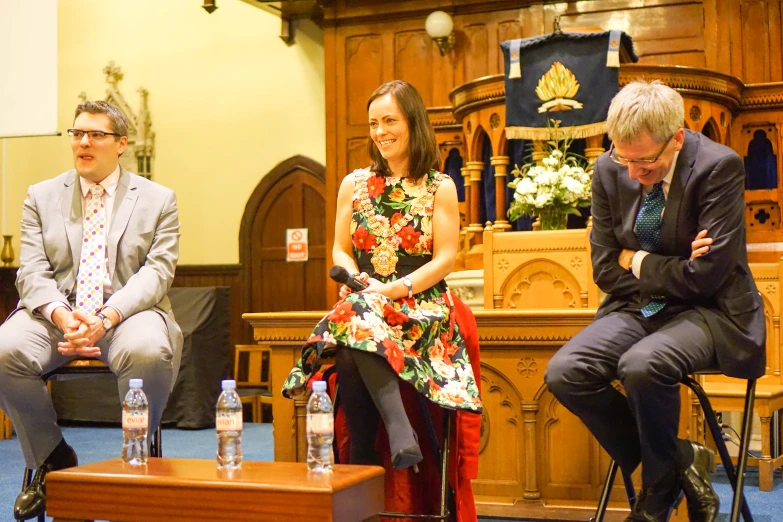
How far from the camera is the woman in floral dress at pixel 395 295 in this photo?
2607 millimetres

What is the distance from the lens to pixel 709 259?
2.54m

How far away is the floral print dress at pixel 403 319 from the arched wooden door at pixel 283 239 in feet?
22.1

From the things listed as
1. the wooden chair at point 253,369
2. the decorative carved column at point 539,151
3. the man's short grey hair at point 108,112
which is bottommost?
the wooden chair at point 253,369

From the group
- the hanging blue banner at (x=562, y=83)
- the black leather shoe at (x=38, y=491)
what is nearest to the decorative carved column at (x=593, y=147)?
the hanging blue banner at (x=562, y=83)

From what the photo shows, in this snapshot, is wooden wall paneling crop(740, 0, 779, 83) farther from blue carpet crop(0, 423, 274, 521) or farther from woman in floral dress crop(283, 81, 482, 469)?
woman in floral dress crop(283, 81, 482, 469)

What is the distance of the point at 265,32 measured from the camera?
10078mm

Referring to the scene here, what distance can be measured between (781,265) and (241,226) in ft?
20.7

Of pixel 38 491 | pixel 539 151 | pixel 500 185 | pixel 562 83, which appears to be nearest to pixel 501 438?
pixel 38 491

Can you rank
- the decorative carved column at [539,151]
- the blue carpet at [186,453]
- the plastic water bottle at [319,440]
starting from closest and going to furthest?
the plastic water bottle at [319,440] < the blue carpet at [186,453] < the decorative carved column at [539,151]

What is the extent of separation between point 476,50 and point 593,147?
3.06 meters

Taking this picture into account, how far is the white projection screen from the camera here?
5441mm

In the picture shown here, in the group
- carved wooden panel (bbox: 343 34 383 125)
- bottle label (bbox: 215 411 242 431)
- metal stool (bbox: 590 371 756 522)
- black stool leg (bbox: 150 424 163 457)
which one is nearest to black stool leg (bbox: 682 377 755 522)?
metal stool (bbox: 590 371 756 522)

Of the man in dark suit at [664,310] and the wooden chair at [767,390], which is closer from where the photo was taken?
the man in dark suit at [664,310]

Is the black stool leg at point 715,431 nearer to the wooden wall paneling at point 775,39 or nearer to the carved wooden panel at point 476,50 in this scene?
the wooden wall paneling at point 775,39
